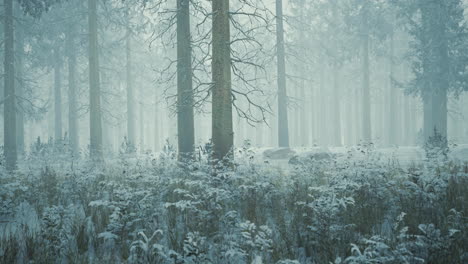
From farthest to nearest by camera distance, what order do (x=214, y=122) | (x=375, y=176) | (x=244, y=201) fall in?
(x=214, y=122) < (x=375, y=176) < (x=244, y=201)

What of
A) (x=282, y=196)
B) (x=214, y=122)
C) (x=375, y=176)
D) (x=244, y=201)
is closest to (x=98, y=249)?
(x=244, y=201)

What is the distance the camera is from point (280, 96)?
2014cm

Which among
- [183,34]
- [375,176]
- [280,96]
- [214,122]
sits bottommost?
[375,176]

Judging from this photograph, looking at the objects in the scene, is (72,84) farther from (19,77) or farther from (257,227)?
(257,227)

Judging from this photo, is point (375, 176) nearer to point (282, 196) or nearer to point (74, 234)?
point (282, 196)

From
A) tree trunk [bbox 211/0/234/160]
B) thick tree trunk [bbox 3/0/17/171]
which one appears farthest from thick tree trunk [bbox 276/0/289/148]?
thick tree trunk [bbox 3/0/17/171]

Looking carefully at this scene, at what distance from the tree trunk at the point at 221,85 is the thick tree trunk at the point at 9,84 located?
11466mm

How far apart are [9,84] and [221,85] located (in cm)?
1205

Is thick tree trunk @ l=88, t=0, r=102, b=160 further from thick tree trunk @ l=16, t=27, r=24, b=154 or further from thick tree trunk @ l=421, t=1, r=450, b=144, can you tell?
thick tree trunk @ l=421, t=1, r=450, b=144

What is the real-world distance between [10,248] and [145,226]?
1604mm

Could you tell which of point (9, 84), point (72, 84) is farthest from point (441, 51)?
point (72, 84)

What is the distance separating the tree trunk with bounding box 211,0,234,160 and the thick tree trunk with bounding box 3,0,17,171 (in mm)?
11466

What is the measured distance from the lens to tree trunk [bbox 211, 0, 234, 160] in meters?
7.81

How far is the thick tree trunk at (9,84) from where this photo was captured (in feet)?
47.2
